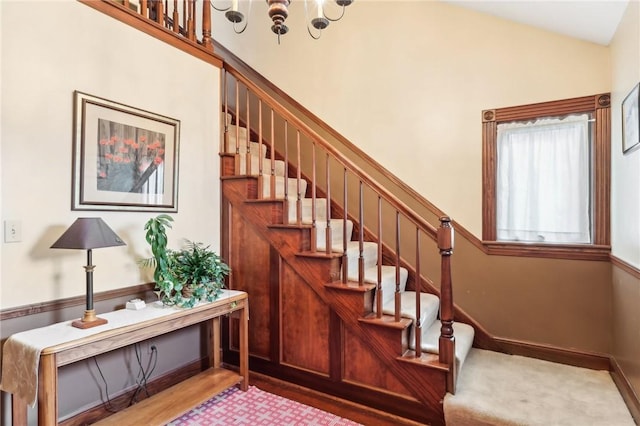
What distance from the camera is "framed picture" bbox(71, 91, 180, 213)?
2.09 metres

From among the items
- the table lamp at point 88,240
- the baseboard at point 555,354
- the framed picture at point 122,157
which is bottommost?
the baseboard at point 555,354

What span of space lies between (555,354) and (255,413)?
2.34m

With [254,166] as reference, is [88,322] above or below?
below

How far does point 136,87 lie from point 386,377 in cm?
265

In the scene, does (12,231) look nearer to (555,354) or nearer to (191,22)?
(191,22)

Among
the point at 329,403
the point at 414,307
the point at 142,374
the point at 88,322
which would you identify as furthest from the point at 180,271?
the point at 414,307

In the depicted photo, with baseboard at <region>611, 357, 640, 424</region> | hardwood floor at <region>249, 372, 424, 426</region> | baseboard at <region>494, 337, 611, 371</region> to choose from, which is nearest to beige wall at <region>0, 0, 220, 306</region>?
hardwood floor at <region>249, 372, 424, 426</region>

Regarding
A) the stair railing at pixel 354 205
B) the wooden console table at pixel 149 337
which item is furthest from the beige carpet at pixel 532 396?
the wooden console table at pixel 149 337

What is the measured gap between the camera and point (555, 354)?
269 centimetres

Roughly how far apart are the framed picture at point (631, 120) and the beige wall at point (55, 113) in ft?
9.86

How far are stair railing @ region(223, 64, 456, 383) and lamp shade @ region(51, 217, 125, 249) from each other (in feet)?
4.09

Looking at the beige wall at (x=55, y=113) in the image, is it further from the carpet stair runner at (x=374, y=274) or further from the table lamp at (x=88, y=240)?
the carpet stair runner at (x=374, y=274)

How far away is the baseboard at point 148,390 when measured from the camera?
2.07 m

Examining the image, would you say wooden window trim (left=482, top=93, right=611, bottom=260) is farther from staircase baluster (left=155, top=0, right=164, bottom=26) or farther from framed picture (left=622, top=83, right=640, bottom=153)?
staircase baluster (left=155, top=0, right=164, bottom=26)
